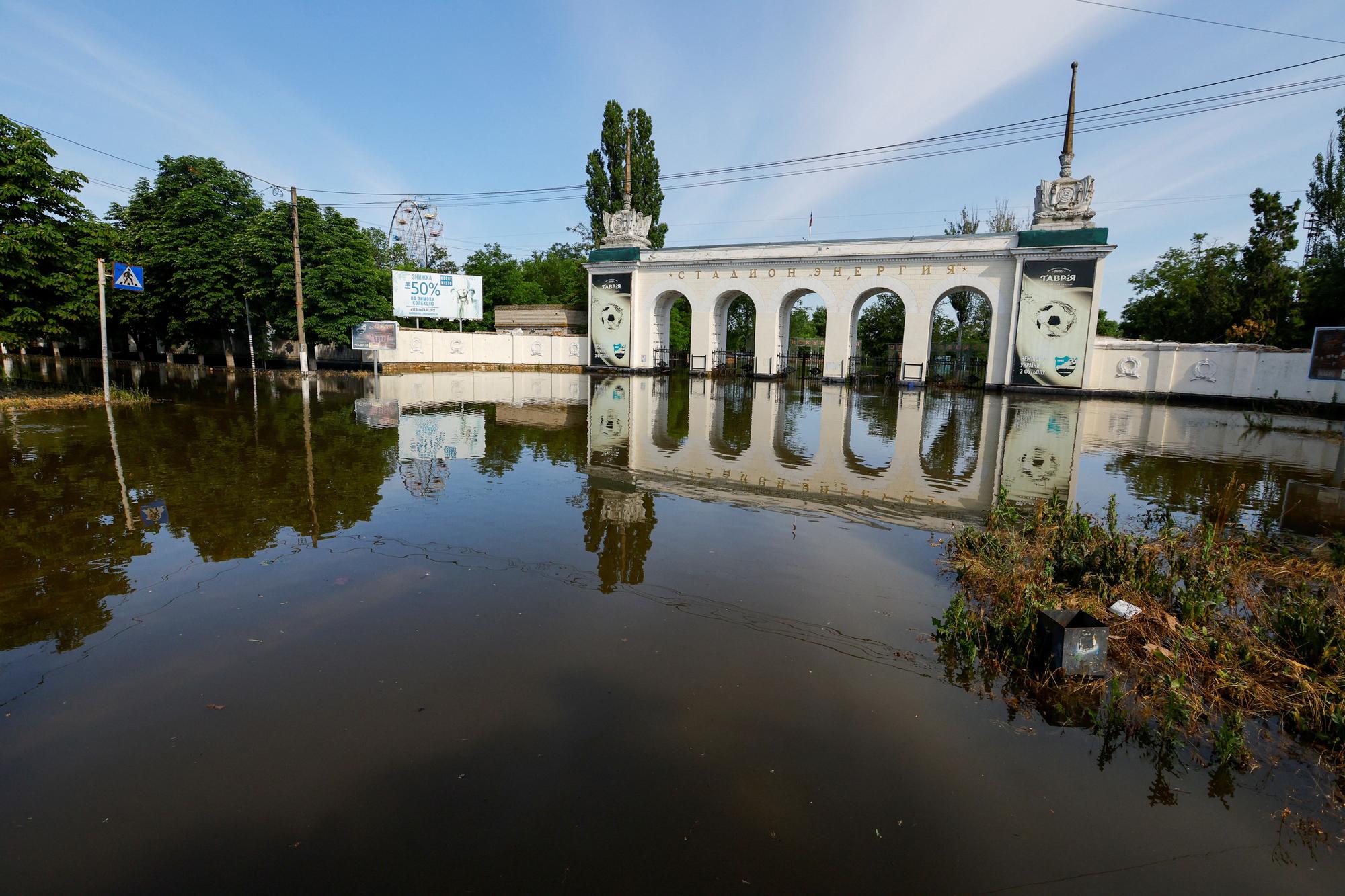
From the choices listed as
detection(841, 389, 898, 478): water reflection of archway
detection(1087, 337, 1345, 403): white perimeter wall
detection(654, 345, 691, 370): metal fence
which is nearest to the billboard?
detection(654, 345, 691, 370): metal fence

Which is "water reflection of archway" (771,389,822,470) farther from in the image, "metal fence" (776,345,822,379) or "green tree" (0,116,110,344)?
"green tree" (0,116,110,344)

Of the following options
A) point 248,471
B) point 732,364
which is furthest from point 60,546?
point 732,364

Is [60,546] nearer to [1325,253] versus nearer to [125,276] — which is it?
[125,276]

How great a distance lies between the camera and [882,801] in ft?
9.93

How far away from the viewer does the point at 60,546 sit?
6008 mm

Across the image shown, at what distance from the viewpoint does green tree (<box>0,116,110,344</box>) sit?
50.4 feet

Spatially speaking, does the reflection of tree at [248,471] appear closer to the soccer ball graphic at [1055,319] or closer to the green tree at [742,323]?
the soccer ball graphic at [1055,319]

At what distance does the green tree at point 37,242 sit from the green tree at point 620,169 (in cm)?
2704

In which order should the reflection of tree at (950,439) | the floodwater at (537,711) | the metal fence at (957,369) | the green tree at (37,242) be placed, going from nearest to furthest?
the floodwater at (537,711), the reflection of tree at (950,439), the green tree at (37,242), the metal fence at (957,369)

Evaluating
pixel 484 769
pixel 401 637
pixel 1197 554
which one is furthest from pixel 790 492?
pixel 484 769

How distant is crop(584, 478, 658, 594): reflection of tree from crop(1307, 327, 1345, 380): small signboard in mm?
14887

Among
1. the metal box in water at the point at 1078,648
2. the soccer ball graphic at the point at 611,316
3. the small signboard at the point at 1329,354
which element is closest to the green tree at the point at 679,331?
the soccer ball graphic at the point at 611,316

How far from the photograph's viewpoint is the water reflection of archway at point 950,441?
10.4 metres

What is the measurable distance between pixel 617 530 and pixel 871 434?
31.3ft
